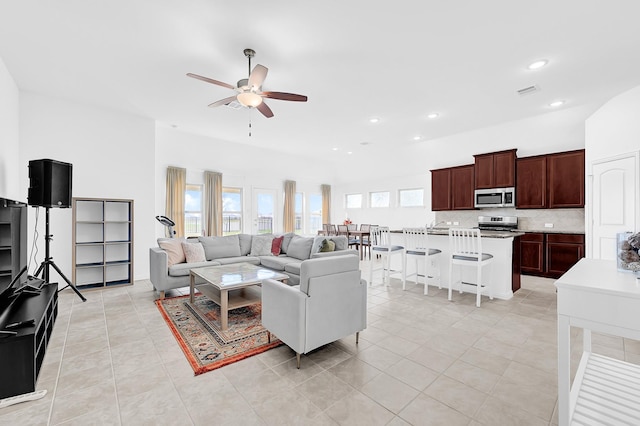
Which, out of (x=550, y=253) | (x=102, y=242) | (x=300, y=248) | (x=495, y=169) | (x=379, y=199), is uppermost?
(x=495, y=169)

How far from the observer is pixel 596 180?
4367 millimetres

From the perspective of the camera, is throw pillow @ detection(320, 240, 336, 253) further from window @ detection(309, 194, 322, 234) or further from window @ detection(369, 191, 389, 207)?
window @ detection(309, 194, 322, 234)

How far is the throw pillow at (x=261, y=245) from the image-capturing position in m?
5.27

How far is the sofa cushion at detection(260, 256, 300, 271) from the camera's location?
459 cm

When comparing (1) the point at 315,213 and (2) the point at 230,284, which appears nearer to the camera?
(2) the point at 230,284

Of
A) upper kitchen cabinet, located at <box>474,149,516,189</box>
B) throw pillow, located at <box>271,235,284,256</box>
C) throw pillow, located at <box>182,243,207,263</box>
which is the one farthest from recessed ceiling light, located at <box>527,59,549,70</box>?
throw pillow, located at <box>182,243,207,263</box>

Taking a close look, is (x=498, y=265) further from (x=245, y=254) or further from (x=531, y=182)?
(x=245, y=254)

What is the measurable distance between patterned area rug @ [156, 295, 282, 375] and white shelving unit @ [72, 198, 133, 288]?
1.53m

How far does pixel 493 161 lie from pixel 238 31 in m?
5.47

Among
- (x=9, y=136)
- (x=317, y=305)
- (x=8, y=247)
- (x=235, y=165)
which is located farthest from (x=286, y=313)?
(x=235, y=165)

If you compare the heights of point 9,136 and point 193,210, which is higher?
point 9,136

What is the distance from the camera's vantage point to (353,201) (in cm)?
957

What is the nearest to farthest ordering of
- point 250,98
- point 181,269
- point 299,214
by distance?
1. point 250,98
2. point 181,269
3. point 299,214

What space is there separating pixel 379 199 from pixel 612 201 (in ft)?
17.2
